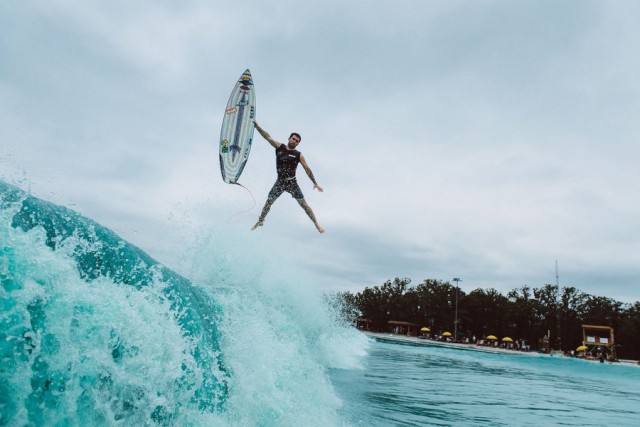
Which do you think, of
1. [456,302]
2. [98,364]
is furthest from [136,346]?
[456,302]

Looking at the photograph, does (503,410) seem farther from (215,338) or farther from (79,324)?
(79,324)

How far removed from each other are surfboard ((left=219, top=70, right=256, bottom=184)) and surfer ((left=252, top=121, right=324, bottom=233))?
0.48 m

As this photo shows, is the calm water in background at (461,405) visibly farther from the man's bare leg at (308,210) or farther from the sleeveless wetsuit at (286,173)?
the sleeveless wetsuit at (286,173)

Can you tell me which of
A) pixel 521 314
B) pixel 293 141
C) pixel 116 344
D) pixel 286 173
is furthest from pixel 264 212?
pixel 521 314

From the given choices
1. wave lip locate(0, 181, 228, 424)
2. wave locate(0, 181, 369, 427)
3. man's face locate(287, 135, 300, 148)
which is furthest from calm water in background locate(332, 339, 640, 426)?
man's face locate(287, 135, 300, 148)

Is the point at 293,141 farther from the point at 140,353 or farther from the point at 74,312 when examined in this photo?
the point at 74,312

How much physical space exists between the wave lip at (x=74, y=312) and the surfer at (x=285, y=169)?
149 inches

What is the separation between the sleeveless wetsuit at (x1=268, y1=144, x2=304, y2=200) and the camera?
856 centimetres

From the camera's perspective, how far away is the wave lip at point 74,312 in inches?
92.7

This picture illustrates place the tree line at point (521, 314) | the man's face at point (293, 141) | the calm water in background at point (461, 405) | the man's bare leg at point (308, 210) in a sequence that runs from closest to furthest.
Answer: the calm water in background at point (461, 405) < the man's face at point (293, 141) < the man's bare leg at point (308, 210) < the tree line at point (521, 314)

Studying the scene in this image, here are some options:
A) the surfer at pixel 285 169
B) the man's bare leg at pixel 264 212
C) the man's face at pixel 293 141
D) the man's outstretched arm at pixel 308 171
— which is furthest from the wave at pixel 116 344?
the man's face at pixel 293 141

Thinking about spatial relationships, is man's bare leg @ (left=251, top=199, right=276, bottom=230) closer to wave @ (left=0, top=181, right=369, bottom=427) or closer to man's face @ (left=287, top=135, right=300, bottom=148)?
man's face @ (left=287, top=135, right=300, bottom=148)

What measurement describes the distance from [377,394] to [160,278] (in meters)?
4.99

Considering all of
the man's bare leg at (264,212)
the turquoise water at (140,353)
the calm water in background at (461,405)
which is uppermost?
the man's bare leg at (264,212)
